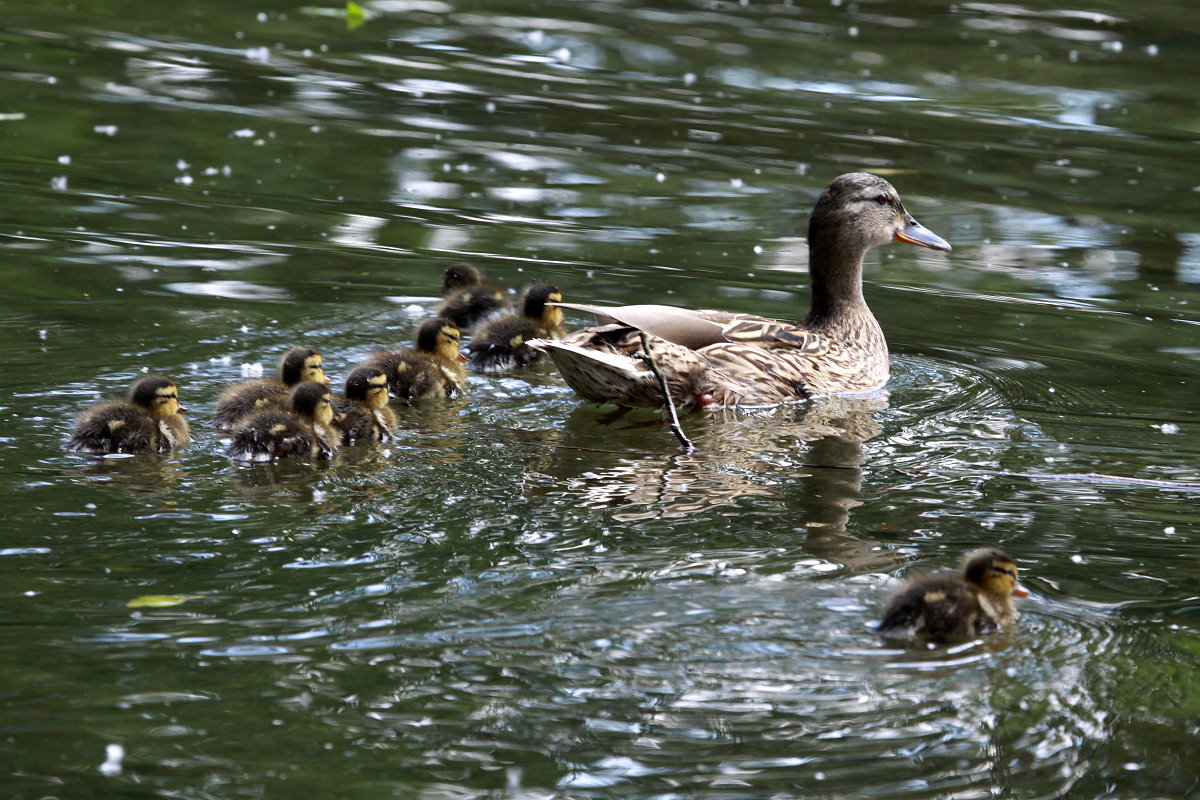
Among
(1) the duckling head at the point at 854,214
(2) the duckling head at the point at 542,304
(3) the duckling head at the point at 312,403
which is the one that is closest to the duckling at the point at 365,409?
(3) the duckling head at the point at 312,403

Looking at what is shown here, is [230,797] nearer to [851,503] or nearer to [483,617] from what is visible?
[483,617]

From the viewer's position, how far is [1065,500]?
5.76 m

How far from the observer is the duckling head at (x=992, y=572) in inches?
179

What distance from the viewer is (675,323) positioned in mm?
7059

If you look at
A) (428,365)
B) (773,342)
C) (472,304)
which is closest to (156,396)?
(428,365)

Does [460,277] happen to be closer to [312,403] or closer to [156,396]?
[312,403]

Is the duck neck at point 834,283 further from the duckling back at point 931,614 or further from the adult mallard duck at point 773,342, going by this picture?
the duckling back at point 931,614

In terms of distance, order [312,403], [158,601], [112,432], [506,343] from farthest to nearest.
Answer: [506,343], [312,403], [112,432], [158,601]

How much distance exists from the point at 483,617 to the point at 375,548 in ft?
2.09

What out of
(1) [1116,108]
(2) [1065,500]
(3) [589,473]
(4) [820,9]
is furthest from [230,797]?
(4) [820,9]

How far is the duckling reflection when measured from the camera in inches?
220

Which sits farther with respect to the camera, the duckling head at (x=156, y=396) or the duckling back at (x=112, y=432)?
the duckling head at (x=156, y=396)

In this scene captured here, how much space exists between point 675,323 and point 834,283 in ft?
3.75

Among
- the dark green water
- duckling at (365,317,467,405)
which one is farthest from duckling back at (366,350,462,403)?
the dark green water
